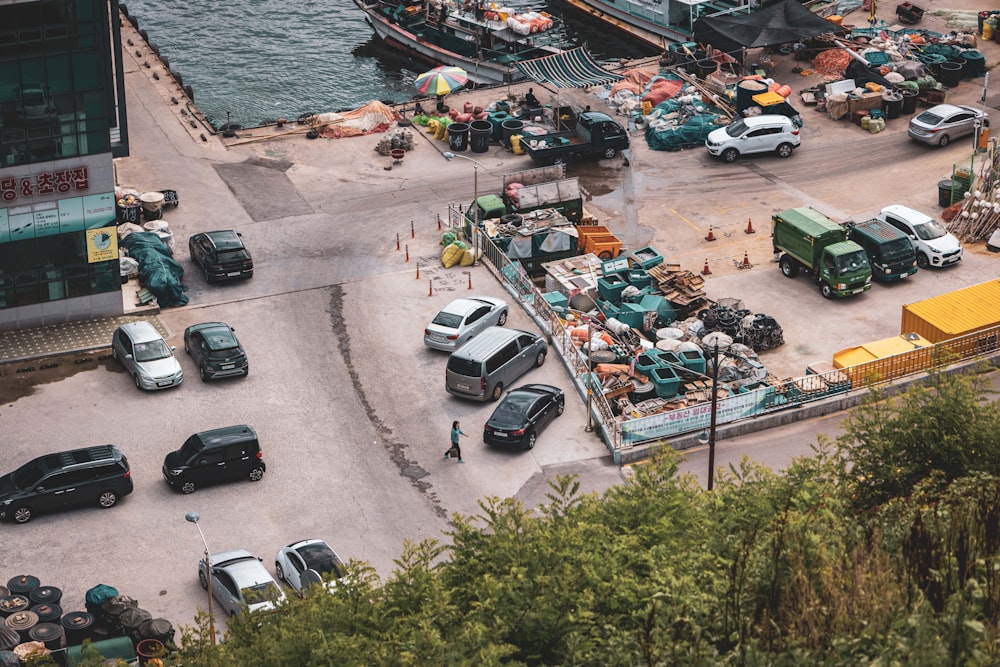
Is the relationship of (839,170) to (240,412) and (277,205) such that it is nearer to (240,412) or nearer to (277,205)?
(277,205)

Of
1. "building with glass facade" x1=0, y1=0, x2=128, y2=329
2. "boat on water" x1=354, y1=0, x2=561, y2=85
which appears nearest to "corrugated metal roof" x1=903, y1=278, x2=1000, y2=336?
"building with glass facade" x1=0, y1=0, x2=128, y2=329

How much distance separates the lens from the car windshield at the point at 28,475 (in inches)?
1510

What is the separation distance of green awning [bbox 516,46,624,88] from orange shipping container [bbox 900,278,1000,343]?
24406mm

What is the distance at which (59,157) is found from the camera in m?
45.7

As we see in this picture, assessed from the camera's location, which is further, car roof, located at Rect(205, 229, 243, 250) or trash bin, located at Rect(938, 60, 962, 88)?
trash bin, located at Rect(938, 60, 962, 88)

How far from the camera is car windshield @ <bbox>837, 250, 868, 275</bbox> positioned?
49.2m

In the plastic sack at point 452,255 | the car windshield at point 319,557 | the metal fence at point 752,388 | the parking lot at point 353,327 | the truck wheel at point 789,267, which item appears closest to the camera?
the car windshield at point 319,557

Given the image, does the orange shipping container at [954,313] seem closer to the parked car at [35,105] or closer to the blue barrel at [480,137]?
the blue barrel at [480,137]

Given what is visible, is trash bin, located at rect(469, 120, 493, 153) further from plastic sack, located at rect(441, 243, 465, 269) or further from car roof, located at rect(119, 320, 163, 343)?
car roof, located at rect(119, 320, 163, 343)

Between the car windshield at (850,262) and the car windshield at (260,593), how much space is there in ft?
79.1

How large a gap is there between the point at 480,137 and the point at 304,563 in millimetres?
30535

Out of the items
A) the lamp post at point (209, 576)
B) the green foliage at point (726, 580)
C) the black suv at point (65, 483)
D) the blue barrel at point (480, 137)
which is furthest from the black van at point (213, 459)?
the blue barrel at point (480, 137)

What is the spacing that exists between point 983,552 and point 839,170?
123ft

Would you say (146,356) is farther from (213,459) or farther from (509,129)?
(509,129)
